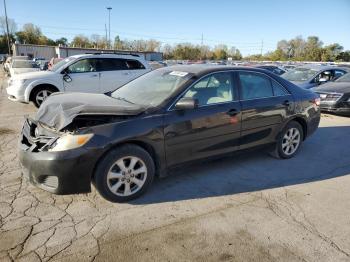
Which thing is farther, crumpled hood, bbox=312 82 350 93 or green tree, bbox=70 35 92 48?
green tree, bbox=70 35 92 48

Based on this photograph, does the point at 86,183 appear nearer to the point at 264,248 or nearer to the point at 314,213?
the point at 264,248

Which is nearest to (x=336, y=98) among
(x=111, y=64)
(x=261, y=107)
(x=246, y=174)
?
(x=261, y=107)

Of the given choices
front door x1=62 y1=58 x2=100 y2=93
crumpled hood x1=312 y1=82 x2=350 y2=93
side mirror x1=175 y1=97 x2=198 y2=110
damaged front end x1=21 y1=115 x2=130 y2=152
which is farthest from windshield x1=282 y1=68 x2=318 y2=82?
damaged front end x1=21 y1=115 x2=130 y2=152

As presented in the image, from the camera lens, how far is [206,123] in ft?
14.1

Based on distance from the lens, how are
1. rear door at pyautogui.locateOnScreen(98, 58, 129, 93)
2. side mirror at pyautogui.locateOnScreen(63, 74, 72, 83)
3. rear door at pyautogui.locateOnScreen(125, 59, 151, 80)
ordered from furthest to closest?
rear door at pyautogui.locateOnScreen(125, 59, 151, 80) → rear door at pyautogui.locateOnScreen(98, 58, 129, 93) → side mirror at pyautogui.locateOnScreen(63, 74, 72, 83)

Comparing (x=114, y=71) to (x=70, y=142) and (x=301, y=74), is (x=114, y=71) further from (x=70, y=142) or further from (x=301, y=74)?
(x=70, y=142)

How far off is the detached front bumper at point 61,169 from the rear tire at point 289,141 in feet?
10.6

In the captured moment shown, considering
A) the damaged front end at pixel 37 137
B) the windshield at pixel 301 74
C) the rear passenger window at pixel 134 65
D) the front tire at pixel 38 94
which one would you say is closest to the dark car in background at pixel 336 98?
the windshield at pixel 301 74

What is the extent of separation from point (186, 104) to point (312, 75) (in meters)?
9.63

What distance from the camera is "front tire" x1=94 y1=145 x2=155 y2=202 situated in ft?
11.9

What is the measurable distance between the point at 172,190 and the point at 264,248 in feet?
4.89

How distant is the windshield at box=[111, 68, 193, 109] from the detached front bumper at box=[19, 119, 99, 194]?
1025mm

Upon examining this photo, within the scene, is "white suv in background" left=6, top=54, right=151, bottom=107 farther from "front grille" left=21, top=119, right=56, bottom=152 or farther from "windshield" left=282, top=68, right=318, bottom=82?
"windshield" left=282, top=68, right=318, bottom=82

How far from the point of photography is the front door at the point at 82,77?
9.70 m
